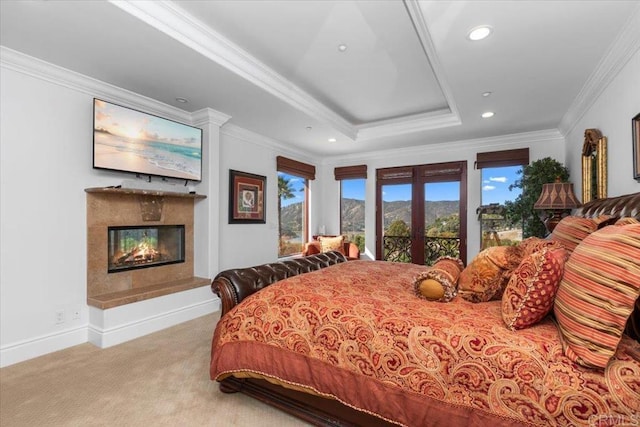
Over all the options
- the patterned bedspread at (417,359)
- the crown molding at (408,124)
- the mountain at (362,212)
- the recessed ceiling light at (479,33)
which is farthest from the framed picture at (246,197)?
the recessed ceiling light at (479,33)

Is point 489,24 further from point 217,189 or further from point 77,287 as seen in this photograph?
point 77,287

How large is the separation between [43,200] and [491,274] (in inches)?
146

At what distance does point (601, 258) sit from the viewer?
110 centimetres

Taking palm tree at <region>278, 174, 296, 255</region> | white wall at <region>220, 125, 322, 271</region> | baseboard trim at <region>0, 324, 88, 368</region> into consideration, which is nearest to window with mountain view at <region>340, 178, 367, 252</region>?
palm tree at <region>278, 174, 296, 255</region>

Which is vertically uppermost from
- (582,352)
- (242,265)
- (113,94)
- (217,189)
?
(113,94)

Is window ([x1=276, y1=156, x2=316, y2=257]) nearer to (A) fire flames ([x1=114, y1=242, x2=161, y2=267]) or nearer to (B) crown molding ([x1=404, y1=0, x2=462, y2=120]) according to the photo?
(A) fire flames ([x1=114, y1=242, x2=161, y2=267])

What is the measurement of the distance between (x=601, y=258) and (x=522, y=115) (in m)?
3.44

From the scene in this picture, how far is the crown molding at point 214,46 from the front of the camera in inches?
81.9

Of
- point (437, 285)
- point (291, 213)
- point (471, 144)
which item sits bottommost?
point (437, 285)

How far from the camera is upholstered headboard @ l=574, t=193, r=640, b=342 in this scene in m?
1.19

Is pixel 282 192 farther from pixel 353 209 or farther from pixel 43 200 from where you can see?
pixel 43 200

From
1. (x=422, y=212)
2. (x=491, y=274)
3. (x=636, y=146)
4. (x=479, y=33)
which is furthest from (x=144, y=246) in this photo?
(x=636, y=146)

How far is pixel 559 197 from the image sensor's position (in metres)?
3.28

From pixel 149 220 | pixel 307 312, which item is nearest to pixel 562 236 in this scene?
pixel 307 312
